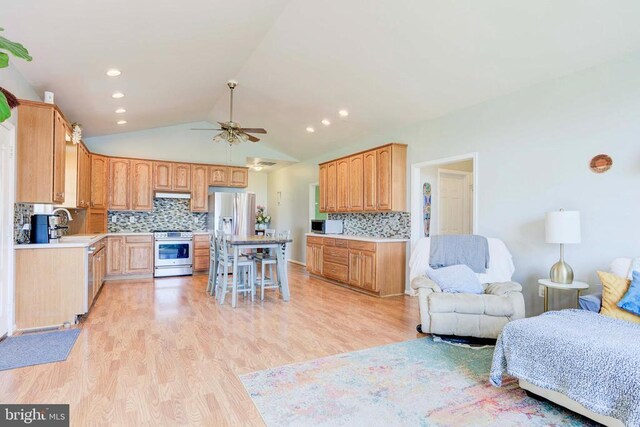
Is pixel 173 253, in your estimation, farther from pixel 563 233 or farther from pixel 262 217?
pixel 563 233

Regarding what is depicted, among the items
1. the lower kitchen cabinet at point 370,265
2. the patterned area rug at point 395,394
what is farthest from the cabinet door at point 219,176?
the patterned area rug at point 395,394

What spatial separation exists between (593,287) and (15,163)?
5523 mm

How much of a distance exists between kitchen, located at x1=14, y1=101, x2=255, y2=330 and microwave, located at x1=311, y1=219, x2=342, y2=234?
58.0 inches

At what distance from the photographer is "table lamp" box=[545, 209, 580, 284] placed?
3121 millimetres

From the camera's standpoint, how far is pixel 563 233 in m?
3.13

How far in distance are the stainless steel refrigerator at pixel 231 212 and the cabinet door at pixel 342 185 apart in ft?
6.52

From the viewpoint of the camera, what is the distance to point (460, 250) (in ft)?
12.9

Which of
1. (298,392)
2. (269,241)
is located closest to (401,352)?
(298,392)

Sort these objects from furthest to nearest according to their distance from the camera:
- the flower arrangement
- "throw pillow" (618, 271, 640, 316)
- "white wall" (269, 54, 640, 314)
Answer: the flower arrangement
"white wall" (269, 54, 640, 314)
"throw pillow" (618, 271, 640, 316)

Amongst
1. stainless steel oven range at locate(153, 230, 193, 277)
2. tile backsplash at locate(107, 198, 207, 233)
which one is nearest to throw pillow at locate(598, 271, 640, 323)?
stainless steel oven range at locate(153, 230, 193, 277)

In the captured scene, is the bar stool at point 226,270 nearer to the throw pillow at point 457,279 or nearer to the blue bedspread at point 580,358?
the throw pillow at point 457,279

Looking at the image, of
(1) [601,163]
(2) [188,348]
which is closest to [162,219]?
(2) [188,348]

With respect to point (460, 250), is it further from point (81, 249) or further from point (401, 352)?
Result: point (81, 249)

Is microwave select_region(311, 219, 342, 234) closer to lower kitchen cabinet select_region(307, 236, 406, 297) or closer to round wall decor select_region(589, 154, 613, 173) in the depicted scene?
lower kitchen cabinet select_region(307, 236, 406, 297)
